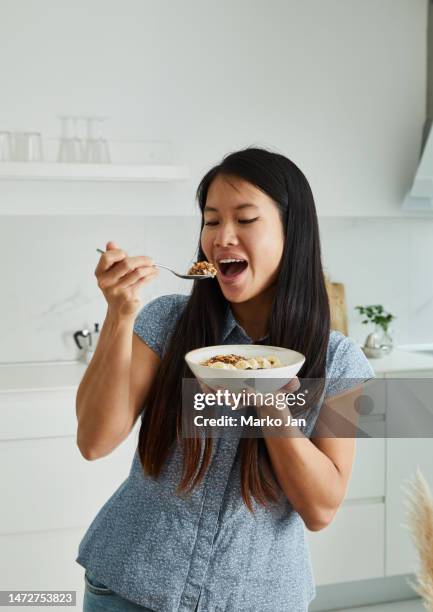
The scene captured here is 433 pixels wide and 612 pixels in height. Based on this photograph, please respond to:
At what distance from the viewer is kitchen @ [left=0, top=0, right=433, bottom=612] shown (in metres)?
2.50

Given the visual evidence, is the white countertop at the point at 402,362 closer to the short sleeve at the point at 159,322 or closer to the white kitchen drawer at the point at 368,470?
the white kitchen drawer at the point at 368,470

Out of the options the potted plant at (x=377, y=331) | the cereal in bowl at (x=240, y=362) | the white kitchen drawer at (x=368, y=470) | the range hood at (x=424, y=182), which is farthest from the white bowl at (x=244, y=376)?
the range hood at (x=424, y=182)

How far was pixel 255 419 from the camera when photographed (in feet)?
Answer: 3.33

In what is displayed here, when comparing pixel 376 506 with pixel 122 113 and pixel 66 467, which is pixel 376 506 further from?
pixel 122 113

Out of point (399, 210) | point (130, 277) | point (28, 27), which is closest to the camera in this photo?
point (130, 277)

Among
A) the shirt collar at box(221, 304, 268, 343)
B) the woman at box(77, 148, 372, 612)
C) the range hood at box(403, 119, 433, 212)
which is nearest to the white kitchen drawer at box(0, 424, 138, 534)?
the woman at box(77, 148, 372, 612)

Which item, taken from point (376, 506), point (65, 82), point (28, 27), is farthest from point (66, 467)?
point (28, 27)

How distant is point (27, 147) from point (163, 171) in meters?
0.49

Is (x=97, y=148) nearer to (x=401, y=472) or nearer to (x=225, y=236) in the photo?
(x=401, y=472)

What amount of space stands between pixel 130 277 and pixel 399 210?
95.4 inches

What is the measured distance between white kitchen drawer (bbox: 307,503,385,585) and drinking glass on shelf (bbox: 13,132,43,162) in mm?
1669

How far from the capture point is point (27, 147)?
2.68 m

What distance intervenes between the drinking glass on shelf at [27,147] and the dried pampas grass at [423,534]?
225cm

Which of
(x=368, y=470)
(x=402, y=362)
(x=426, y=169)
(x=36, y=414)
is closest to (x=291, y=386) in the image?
(x=36, y=414)
